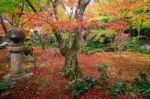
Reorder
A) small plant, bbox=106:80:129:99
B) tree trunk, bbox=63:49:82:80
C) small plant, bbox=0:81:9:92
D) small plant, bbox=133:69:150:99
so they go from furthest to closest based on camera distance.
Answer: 1. tree trunk, bbox=63:49:82:80
2. small plant, bbox=0:81:9:92
3. small plant, bbox=133:69:150:99
4. small plant, bbox=106:80:129:99

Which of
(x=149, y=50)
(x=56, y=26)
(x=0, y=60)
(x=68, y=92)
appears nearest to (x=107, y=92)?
(x=68, y=92)

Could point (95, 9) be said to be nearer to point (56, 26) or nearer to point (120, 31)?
point (120, 31)

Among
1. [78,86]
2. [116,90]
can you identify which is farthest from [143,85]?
[78,86]

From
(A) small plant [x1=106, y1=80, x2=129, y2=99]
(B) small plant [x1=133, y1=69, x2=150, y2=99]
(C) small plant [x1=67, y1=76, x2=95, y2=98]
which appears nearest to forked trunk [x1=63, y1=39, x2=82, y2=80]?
(C) small plant [x1=67, y1=76, x2=95, y2=98]

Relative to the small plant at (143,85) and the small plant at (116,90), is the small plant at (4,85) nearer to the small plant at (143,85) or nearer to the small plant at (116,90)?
the small plant at (116,90)

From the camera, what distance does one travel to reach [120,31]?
21.8 metres

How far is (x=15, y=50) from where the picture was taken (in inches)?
425

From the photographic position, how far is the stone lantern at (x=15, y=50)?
35.2ft

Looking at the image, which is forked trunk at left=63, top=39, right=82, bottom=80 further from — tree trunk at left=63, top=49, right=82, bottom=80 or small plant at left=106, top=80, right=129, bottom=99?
small plant at left=106, top=80, right=129, bottom=99

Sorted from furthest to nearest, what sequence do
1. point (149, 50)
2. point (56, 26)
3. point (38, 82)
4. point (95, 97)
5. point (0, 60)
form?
1. point (149, 50)
2. point (0, 60)
3. point (56, 26)
4. point (38, 82)
5. point (95, 97)

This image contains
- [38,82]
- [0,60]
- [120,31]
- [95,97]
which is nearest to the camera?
[95,97]

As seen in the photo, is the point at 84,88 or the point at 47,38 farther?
the point at 47,38

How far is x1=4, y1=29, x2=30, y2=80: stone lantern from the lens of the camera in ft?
35.2

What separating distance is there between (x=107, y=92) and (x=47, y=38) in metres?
21.6
